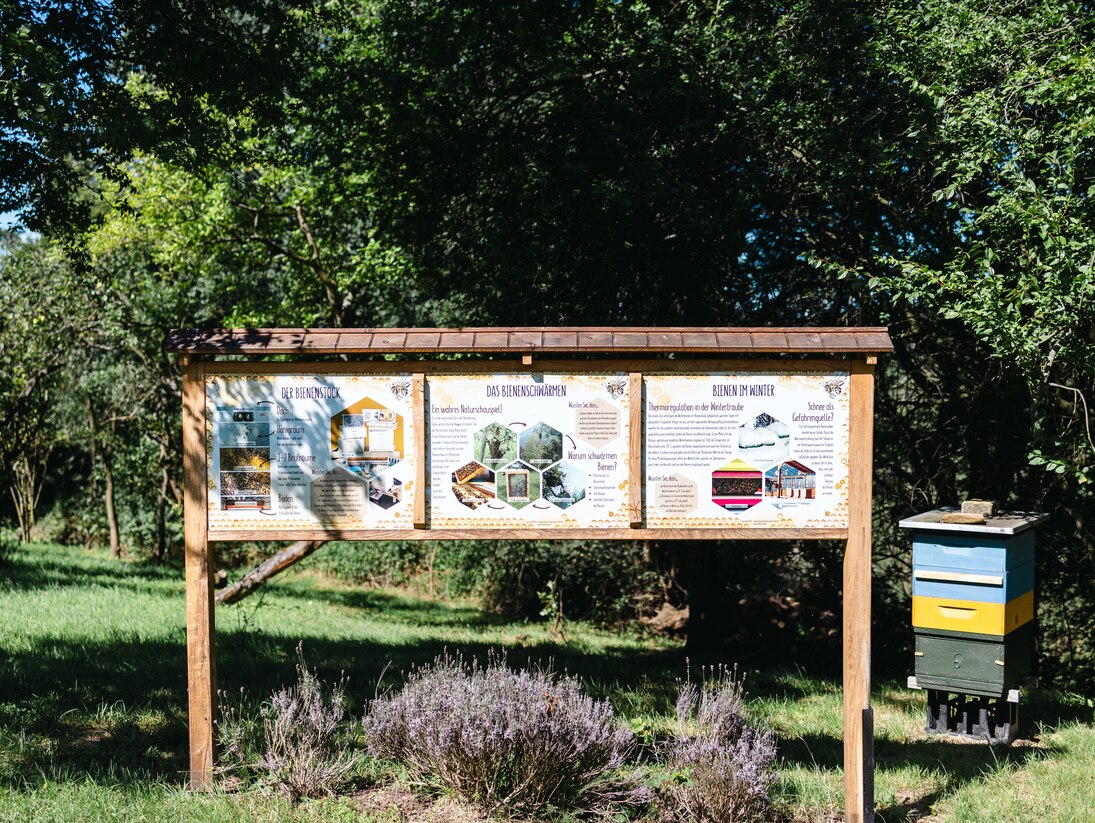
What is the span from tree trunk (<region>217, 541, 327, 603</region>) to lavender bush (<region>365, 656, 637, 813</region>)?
5414 mm

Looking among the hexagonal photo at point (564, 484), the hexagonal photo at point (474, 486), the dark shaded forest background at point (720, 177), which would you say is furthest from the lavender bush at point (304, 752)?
the dark shaded forest background at point (720, 177)

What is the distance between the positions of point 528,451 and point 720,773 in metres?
1.98

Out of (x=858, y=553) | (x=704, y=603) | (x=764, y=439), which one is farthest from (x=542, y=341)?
(x=704, y=603)

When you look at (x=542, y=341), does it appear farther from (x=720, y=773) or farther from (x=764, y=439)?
(x=720, y=773)

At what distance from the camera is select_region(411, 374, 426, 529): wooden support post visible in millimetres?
5059

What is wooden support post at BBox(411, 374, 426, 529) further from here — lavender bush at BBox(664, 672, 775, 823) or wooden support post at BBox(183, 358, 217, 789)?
lavender bush at BBox(664, 672, 775, 823)

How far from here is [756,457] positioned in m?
5.06

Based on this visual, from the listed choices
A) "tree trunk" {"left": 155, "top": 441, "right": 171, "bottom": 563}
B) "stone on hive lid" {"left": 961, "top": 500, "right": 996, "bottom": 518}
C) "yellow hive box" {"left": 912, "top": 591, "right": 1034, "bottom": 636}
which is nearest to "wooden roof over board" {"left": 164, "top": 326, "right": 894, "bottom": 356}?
"stone on hive lid" {"left": 961, "top": 500, "right": 996, "bottom": 518}

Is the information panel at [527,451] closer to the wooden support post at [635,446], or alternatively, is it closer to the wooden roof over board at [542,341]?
the wooden support post at [635,446]

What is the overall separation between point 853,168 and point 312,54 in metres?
5.83

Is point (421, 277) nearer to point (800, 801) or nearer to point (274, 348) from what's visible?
point (274, 348)

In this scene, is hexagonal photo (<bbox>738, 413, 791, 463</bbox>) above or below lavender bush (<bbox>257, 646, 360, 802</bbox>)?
above

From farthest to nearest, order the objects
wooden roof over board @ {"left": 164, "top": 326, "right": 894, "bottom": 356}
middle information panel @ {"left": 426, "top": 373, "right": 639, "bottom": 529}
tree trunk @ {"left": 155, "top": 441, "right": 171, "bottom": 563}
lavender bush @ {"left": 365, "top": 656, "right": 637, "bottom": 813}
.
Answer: tree trunk @ {"left": 155, "top": 441, "right": 171, "bottom": 563} → middle information panel @ {"left": 426, "top": 373, "right": 639, "bottom": 529} → wooden roof over board @ {"left": 164, "top": 326, "right": 894, "bottom": 356} → lavender bush @ {"left": 365, "top": 656, "right": 637, "bottom": 813}

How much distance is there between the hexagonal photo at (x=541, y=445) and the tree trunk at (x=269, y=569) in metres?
5.82
